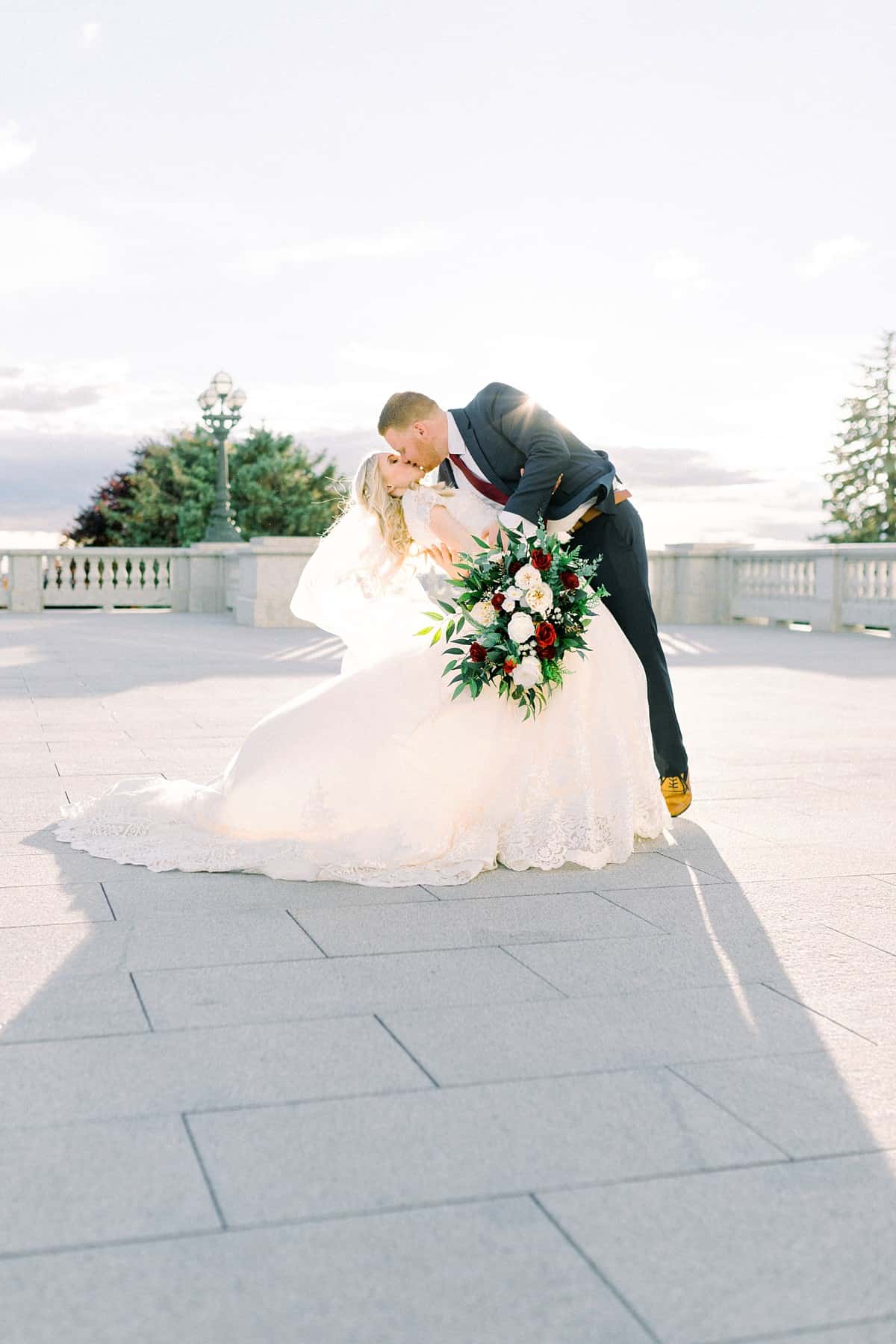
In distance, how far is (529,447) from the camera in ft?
19.5

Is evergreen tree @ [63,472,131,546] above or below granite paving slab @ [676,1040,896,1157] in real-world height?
above

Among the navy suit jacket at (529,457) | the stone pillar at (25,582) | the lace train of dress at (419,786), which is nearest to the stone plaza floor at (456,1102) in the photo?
the lace train of dress at (419,786)

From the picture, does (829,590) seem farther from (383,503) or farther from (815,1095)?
(815,1095)

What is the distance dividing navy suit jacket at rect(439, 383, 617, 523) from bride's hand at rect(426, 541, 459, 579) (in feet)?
1.12

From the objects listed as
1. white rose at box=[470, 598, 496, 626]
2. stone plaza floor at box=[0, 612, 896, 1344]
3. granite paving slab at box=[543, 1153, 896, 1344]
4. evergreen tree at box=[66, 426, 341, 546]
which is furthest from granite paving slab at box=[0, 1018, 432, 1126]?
evergreen tree at box=[66, 426, 341, 546]

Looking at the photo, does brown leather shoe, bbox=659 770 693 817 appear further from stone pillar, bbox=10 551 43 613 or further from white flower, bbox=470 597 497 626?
stone pillar, bbox=10 551 43 613

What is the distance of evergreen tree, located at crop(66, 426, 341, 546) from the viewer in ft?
168

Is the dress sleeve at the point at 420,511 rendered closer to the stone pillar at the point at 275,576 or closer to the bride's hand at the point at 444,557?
the bride's hand at the point at 444,557

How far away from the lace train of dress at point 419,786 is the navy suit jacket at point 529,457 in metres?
0.63

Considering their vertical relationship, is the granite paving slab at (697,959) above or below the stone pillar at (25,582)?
below

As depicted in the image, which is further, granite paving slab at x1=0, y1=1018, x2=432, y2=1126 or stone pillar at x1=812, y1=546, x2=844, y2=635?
stone pillar at x1=812, y1=546, x2=844, y2=635

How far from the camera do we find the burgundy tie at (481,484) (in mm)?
6066

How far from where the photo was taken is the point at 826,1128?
9.86 ft

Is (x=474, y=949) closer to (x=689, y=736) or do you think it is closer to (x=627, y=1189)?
(x=627, y=1189)
